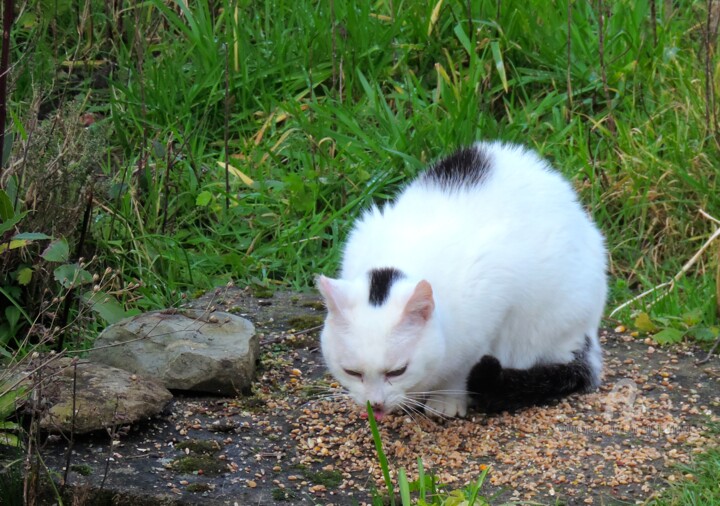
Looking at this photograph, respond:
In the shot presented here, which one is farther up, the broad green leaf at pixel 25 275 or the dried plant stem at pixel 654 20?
the dried plant stem at pixel 654 20

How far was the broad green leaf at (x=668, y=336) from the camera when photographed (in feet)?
14.3

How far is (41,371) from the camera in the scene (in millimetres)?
3061

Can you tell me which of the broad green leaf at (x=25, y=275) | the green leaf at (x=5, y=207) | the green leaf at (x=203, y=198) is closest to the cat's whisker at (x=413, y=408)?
the green leaf at (x=5, y=207)

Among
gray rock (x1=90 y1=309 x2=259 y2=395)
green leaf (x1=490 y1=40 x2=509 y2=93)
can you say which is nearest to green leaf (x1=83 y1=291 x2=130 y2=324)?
gray rock (x1=90 y1=309 x2=259 y2=395)

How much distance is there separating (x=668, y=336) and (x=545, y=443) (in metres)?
1.17

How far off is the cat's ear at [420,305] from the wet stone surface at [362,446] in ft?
1.43

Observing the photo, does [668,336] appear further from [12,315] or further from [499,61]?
[12,315]

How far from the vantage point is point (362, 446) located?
346 centimetres

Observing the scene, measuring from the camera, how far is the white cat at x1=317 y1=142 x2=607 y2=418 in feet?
10.8

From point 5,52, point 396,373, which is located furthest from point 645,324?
point 5,52

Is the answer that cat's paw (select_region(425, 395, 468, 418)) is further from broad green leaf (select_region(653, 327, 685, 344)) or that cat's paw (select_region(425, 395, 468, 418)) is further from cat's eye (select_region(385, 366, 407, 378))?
broad green leaf (select_region(653, 327, 685, 344))

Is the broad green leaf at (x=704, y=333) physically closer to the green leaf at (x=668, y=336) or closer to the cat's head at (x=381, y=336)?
the green leaf at (x=668, y=336)

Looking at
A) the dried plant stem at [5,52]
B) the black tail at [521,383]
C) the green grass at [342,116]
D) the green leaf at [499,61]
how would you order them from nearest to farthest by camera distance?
the dried plant stem at [5,52]
the black tail at [521,383]
the green grass at [342,116]
the green leaf at [499,61]

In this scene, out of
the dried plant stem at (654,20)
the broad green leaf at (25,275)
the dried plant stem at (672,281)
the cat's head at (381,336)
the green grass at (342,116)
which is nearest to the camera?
the cat's head at (381,336)
